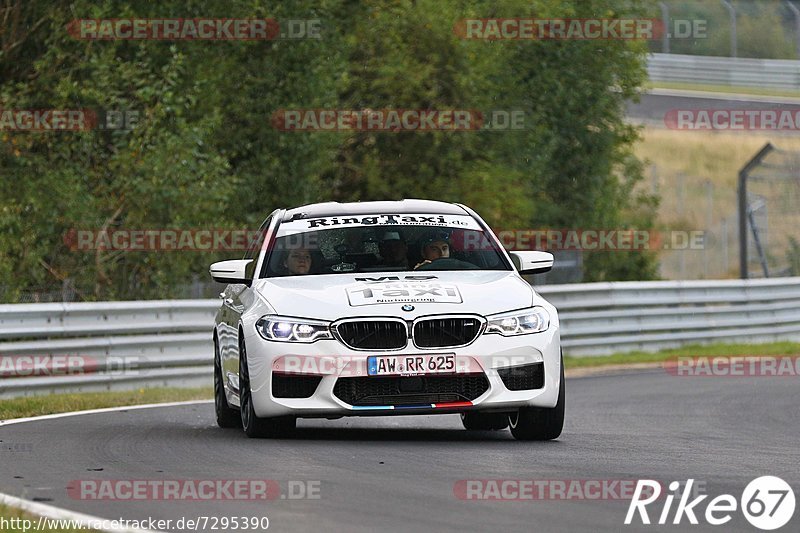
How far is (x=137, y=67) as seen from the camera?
2488 cm

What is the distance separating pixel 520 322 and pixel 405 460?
153 cm

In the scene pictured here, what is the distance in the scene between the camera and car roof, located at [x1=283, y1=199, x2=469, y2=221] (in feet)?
40.1

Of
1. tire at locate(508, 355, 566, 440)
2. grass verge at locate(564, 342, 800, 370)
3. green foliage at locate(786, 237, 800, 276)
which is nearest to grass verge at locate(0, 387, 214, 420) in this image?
tire at locate(508, 355, 566, 440)

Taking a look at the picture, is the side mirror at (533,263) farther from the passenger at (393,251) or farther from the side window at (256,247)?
the side window at (256,247)

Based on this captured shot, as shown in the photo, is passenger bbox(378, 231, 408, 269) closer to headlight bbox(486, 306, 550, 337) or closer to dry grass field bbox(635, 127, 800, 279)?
headlight bbox(486, 306, 550, 337)

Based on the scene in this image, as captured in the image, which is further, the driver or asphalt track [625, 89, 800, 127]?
asphalt track [625, 89, 800, 127]

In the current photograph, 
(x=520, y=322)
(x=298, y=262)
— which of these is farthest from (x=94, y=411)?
→ (x=520, y=322)

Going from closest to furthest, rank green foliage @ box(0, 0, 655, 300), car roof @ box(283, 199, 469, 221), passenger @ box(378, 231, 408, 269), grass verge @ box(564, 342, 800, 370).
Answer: passenger @ box(378, 231, 408, 269)
car roof @ box(283, 199, 469, 221)
green foliage @ box(0, 0, 655, 300)
grass verge @ box(564, 342, 800, 370)

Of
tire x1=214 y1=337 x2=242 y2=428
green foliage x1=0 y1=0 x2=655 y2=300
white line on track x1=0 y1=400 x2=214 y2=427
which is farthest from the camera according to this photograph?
green foliage x1=0 y1=0 x2=655 y2=300

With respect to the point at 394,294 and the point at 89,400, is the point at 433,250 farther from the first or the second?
the point at 89,400

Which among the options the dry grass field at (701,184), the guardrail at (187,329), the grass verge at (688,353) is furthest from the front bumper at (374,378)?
the dry grass field at (701,184)

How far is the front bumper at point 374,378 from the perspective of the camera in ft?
34.5

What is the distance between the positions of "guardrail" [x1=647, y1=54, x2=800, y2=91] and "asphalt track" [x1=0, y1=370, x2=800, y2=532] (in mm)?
46328

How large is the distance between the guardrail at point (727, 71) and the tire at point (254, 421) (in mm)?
50368
